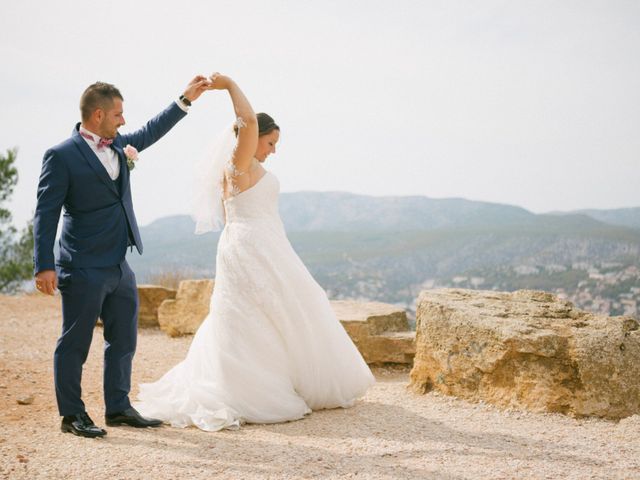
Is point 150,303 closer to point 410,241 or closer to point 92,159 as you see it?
point 92,159

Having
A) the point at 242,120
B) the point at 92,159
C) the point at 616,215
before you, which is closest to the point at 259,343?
the point at 242,120

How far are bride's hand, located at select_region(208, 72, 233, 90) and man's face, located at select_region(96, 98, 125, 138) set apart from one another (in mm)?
763

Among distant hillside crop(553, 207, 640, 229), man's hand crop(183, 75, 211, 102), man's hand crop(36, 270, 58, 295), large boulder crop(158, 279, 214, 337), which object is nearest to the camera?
man's hand crop(36, 270, 58, 295)

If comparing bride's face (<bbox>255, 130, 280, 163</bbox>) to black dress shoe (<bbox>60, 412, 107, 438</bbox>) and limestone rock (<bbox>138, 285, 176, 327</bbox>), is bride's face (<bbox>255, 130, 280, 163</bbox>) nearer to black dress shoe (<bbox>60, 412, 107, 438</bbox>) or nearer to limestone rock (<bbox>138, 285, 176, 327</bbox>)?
black dress shoe (<bbox>60, 412, 107, 438</bbox>)

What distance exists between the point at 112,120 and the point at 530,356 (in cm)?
388

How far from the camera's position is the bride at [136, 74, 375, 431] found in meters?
4.75

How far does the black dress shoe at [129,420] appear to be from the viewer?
15.0 feet

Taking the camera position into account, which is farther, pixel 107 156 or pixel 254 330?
pixel 254 330

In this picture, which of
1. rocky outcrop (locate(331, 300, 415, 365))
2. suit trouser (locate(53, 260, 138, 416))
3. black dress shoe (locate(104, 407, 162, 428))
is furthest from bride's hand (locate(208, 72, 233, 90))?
rocky outcrop (locate(331, 300, 415, 365))

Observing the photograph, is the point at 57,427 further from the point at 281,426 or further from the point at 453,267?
the point at 453,267

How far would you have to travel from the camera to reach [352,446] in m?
4.16

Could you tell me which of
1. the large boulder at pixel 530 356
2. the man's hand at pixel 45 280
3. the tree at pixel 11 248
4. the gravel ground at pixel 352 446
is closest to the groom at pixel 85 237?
the man's hand at pixel 45 280

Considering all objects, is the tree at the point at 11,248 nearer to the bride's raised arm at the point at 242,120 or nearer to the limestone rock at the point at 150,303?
the limestone rock at the point at 150,303

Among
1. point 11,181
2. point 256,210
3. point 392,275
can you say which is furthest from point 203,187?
point 392,275
